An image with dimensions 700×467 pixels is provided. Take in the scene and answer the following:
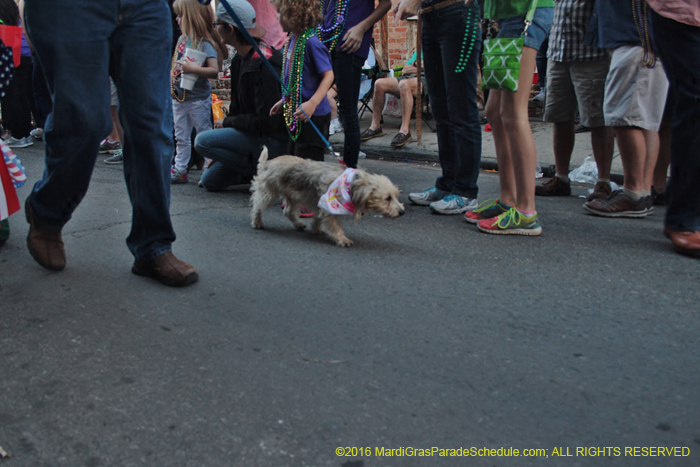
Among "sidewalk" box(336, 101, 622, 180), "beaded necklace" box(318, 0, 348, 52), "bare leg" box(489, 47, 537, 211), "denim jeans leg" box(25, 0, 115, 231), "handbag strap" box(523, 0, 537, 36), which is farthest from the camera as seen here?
"sidewalk" box(336, 101, 622, 180)

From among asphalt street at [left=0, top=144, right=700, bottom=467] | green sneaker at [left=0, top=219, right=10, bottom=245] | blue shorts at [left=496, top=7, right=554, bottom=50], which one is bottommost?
asphalt street at [left=0, top=144, right=700, bottom=467]

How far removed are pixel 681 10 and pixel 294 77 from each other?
2.58m

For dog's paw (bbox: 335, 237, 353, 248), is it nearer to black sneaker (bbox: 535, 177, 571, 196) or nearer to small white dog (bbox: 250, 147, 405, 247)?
small white dog (bbox: 250, 147, 405, 247)

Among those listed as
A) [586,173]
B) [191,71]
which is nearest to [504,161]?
[586,173]

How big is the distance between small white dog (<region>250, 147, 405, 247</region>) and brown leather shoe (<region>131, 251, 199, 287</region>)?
116cm

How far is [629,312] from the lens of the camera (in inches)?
103

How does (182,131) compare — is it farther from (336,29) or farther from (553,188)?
(553,188)

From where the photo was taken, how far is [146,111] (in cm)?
264

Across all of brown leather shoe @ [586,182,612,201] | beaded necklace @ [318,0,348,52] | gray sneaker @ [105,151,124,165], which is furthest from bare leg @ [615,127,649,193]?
gray sneaker @ [105,151,124,165]

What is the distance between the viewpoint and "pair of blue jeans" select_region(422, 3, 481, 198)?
13.8ft

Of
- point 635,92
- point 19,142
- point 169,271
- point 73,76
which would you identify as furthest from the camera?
point 19,142

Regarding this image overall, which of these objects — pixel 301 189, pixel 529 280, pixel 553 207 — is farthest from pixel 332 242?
pixel 553 207

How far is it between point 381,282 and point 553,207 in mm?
2459

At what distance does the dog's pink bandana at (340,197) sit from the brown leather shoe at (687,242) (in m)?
1.86
